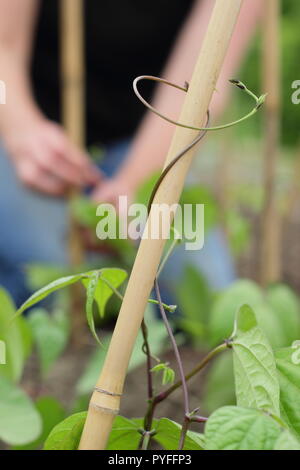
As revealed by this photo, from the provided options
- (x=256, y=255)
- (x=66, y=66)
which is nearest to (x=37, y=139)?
(x=66, y=66)

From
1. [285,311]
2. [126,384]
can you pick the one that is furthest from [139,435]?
[126,384]

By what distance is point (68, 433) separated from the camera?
1.30ft

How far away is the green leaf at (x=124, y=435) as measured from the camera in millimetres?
417

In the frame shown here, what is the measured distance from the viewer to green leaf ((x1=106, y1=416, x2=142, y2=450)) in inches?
16.4

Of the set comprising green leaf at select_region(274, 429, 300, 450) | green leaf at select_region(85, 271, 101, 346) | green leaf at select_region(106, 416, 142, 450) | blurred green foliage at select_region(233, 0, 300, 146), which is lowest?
green leaf at select_region(106, 416, 142, 450)

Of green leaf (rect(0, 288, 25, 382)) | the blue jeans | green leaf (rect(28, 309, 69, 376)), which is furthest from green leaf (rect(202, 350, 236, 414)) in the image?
the blue jeans

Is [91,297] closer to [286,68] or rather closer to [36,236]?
[36,236]

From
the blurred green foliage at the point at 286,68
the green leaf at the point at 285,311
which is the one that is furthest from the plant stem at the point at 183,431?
the blurred green foliage at the point at 286,68

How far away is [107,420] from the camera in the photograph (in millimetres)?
362

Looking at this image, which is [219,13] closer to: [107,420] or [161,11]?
[107,420]

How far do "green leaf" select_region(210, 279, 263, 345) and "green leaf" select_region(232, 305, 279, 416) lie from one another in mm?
565

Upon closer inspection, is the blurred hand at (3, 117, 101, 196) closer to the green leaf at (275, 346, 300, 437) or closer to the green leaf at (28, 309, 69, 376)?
the green leaf at (28, 309, 69, 376)

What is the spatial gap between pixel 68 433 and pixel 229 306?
587 mm

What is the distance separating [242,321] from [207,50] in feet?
0.44
